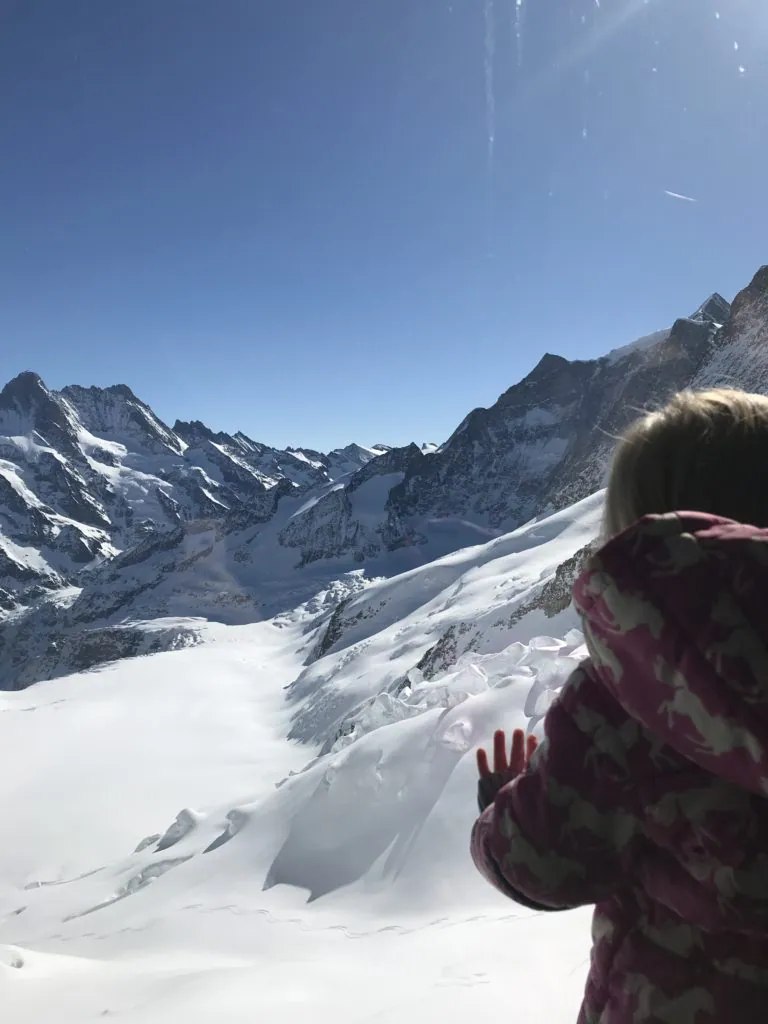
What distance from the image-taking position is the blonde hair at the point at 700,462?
4.55 feet

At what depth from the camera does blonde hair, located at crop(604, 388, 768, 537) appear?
1386mm

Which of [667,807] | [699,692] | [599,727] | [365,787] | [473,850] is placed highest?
[699,692]

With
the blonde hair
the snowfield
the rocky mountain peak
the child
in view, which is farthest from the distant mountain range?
the blonde hair

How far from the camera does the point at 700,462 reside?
1416 mm

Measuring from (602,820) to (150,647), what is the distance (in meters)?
106

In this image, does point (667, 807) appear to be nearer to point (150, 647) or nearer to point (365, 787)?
point (365, 787)

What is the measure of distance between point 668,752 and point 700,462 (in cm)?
64

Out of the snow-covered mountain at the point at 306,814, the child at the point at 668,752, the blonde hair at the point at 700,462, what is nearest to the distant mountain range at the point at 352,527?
the snow-covered mountain at the point at 306,814

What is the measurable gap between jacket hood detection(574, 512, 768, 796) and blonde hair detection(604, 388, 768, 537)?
249mm

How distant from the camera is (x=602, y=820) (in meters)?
1.49

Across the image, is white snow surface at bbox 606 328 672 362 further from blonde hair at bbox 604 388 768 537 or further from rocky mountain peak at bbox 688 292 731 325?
blonde hair at bbox 604 388 768 537

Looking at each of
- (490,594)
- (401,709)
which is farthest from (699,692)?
(490,594)

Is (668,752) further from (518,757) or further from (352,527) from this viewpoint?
(352,527)

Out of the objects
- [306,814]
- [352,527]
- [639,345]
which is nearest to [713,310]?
[639,345]
